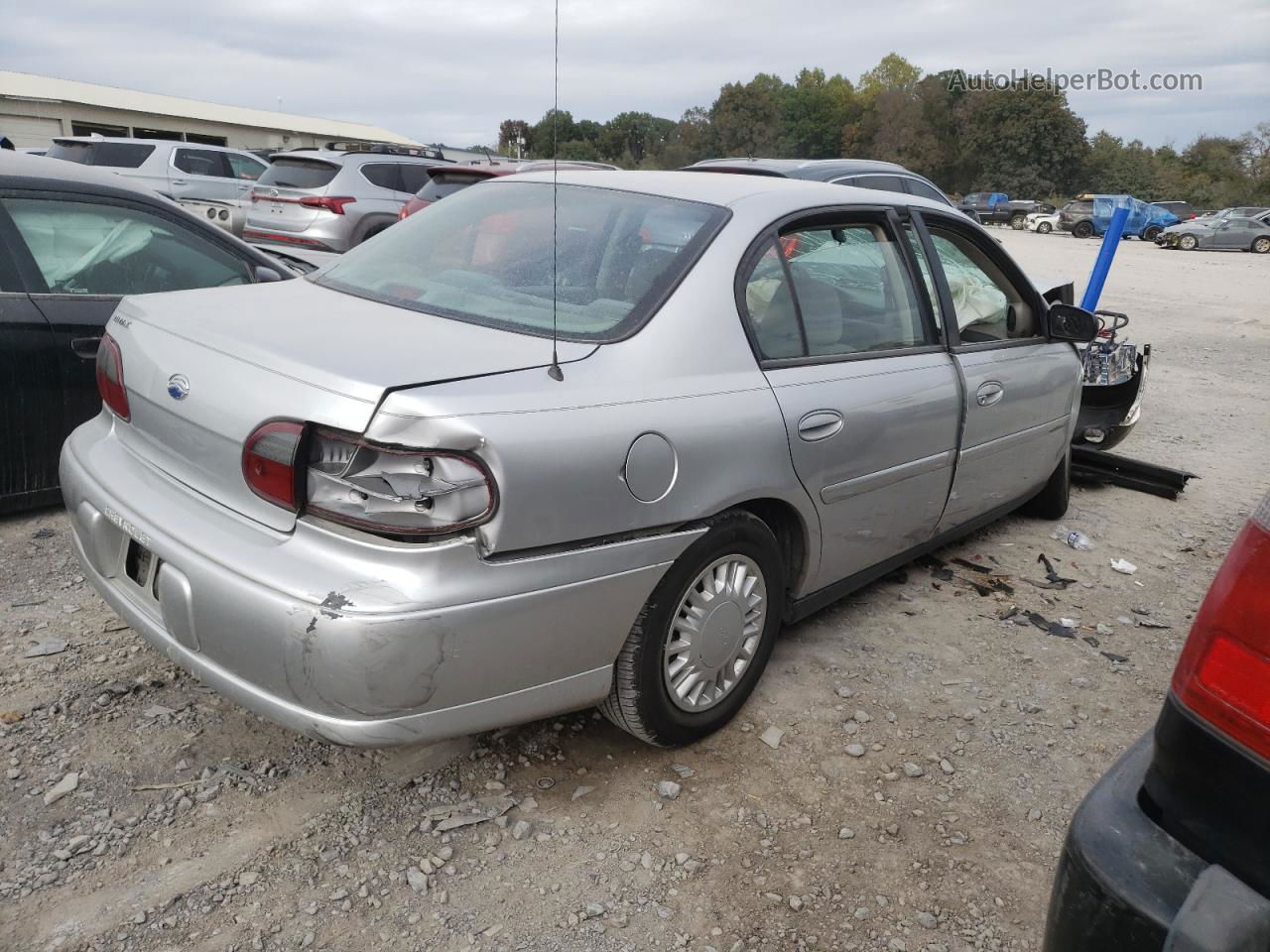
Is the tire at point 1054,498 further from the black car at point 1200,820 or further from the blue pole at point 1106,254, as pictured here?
the black car at point 1200,820

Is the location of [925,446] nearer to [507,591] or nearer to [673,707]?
[673,707]

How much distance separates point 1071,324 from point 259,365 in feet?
11.0

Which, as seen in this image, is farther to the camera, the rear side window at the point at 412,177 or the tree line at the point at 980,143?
the tree line at the point at 980,143

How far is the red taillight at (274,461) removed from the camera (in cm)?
214

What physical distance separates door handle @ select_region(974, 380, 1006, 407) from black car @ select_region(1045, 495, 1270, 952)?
89.2 inches

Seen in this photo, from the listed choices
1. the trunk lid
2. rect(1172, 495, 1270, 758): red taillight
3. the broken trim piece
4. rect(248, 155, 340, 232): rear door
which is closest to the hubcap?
the trunk lid

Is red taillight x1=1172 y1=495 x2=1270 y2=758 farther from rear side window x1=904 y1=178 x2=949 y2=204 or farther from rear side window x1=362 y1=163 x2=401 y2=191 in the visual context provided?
rear side window x1=362 y1=163 x2=401 y2=191

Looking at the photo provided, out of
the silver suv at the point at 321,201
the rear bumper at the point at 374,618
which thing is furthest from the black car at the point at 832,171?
the rear bumper at the point at 374,618

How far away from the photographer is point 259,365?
7.36ft

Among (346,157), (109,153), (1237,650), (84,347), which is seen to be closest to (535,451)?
(1237,650)

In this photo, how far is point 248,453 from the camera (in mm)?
2211

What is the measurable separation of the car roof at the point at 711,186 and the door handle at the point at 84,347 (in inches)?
74.9

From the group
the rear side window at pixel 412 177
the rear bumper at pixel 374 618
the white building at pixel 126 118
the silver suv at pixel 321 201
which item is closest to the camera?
the rear bumper at pixel 374 618

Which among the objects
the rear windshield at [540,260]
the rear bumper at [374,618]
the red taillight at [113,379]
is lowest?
the rear bumper at [374,618]
